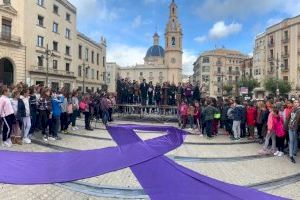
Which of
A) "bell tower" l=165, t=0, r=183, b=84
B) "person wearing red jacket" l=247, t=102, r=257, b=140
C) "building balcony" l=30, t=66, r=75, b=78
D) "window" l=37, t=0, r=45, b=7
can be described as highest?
"bell tower" l=165, t=0, r=183, b=84

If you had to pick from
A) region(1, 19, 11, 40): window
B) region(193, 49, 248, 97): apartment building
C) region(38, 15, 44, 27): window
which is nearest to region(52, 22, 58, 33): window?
region(38, 15, 44, 27): window

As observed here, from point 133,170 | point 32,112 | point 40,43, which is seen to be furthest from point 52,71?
point 133,170

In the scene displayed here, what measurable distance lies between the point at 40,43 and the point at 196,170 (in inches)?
1417

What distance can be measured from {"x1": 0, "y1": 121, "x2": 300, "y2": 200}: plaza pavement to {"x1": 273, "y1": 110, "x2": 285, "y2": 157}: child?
1.95 ft

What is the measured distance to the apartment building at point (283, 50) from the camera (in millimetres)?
55469

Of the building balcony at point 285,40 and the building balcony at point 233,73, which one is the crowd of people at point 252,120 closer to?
the building balcony at point 285,40

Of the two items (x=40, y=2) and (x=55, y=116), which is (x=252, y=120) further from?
(x=40, y=2)

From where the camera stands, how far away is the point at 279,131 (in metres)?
11.0

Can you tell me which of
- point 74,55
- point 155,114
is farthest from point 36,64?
point 155,114

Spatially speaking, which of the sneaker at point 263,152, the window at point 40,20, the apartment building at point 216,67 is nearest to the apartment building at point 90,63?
the window at point 40,20

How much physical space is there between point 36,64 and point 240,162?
1344 inches

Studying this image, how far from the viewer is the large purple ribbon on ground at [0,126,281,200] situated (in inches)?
227

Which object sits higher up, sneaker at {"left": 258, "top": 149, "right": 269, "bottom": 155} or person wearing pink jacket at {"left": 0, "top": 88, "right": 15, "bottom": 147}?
person wearing pink jacket at {"left": 0, "top": 88, "right": 15, "bottom": 147}

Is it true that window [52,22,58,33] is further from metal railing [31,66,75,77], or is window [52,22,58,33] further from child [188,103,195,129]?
child [188,103,195,129]
